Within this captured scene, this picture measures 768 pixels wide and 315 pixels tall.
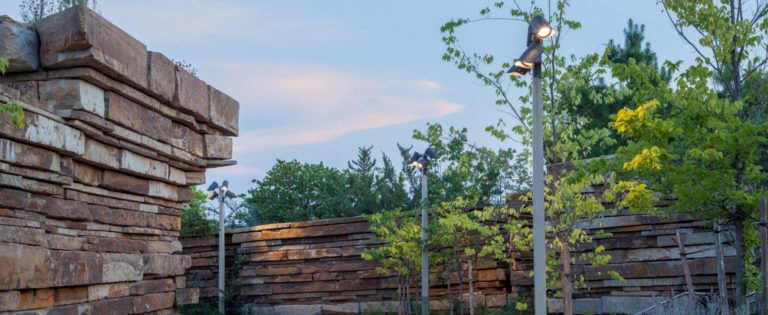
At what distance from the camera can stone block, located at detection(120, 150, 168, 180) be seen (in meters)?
6.12

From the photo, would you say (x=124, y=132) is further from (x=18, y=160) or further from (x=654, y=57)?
(x=654, y=57)

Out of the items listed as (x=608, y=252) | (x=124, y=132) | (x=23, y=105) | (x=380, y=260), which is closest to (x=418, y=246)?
(x=380, y=260)

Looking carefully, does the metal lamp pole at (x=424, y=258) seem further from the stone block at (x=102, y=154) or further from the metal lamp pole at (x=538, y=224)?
the stone block at (x=102, y=154)

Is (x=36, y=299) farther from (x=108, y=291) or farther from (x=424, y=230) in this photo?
(x=424, y=230)

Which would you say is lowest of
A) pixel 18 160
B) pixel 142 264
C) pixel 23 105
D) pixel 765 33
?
pixel 142 264

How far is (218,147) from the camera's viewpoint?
7281 mm

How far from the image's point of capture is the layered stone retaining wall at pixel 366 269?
42.9 ft

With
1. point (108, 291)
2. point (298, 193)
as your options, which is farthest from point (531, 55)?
point (298, 193)

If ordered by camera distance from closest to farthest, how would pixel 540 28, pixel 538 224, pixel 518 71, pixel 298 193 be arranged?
1. pixel 540 28
2. pixel 538 224
3. pixel 518 71
4. pixel 298 193

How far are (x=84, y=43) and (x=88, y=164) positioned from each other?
3.16ft

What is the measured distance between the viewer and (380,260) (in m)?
16.9

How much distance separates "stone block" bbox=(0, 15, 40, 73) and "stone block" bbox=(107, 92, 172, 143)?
0.58 meters

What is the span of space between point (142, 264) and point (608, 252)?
939cm

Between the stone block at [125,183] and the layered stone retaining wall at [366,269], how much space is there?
7.33m
